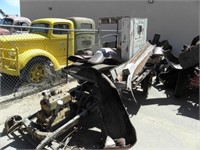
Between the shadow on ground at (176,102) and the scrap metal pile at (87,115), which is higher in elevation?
the scrap metal pile at (87,115)

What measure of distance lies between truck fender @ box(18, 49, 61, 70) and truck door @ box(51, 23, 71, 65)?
0.49 m

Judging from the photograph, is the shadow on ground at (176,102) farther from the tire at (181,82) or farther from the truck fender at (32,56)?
the truck fender at (32,56)

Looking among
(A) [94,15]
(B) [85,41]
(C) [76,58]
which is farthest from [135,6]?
(C) [76,58]

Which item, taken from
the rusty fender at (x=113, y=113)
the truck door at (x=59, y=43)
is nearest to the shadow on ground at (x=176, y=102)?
the rusty fender at (x=113, y=113)

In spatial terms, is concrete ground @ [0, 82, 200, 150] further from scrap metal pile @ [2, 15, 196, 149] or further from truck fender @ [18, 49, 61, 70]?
truck fender @ [18, 49, 61, 70]

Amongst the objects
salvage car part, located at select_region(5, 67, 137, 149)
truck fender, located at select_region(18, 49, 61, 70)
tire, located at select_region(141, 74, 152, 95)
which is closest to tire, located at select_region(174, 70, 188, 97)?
tire, located at select_region(141, 74, 152, 95)

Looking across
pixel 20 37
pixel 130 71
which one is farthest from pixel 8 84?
pixel 130 71

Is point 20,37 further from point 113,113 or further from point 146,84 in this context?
point 113,113

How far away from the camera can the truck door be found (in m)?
7.78

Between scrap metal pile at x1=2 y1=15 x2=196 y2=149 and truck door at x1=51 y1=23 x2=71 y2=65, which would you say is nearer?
scrap metal pile at x1=2 y1=15 x2=196 y2=149

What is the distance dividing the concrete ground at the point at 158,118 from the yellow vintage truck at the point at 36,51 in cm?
90

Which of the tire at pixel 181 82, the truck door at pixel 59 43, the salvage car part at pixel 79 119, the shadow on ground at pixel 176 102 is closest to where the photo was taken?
the salvage car part at pixel 79 119

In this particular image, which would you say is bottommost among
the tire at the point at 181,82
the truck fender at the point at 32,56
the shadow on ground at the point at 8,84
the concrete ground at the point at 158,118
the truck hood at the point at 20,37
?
the concrete ground at the point at 158,118

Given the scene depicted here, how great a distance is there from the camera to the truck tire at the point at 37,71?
6.82 meters
